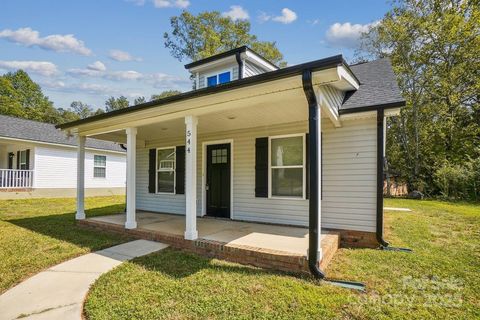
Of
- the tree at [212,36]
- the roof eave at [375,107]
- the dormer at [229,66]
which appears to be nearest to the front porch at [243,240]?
the roof eave at [375,107]

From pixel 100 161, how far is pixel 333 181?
1523cm

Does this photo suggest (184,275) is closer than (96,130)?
Yes

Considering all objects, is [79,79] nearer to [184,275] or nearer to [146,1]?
[146,1]

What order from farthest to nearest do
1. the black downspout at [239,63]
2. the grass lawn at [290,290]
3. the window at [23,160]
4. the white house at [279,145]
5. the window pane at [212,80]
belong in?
the window at [23,160], the window pane at [212,80], the black downspout at [239,63], the white house at [279,145], the grass lawn at [290,290]

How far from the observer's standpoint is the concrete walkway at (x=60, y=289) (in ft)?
8.98

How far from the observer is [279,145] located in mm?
6230

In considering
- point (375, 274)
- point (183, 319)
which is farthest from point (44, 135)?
point (375, 274)

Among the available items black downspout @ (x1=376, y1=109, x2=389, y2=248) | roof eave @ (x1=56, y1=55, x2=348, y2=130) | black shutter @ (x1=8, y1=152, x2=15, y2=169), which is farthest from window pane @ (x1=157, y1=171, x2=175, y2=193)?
black shutter @ (x1=8, y1=152, x2=15, y2=169)

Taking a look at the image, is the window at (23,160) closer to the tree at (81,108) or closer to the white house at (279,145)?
the white house at (279,145)

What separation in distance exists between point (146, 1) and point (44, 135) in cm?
1037

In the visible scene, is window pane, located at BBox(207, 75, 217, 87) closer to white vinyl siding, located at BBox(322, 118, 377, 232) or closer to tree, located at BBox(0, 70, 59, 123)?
white vinyl siding, located at BBox(322, 118, 377, 232)

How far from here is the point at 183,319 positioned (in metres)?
2.61

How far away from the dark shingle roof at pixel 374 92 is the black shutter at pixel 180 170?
4.67 m

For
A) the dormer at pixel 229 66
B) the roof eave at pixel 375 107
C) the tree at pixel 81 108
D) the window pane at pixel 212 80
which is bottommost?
the roof eave at pixel 375 107
